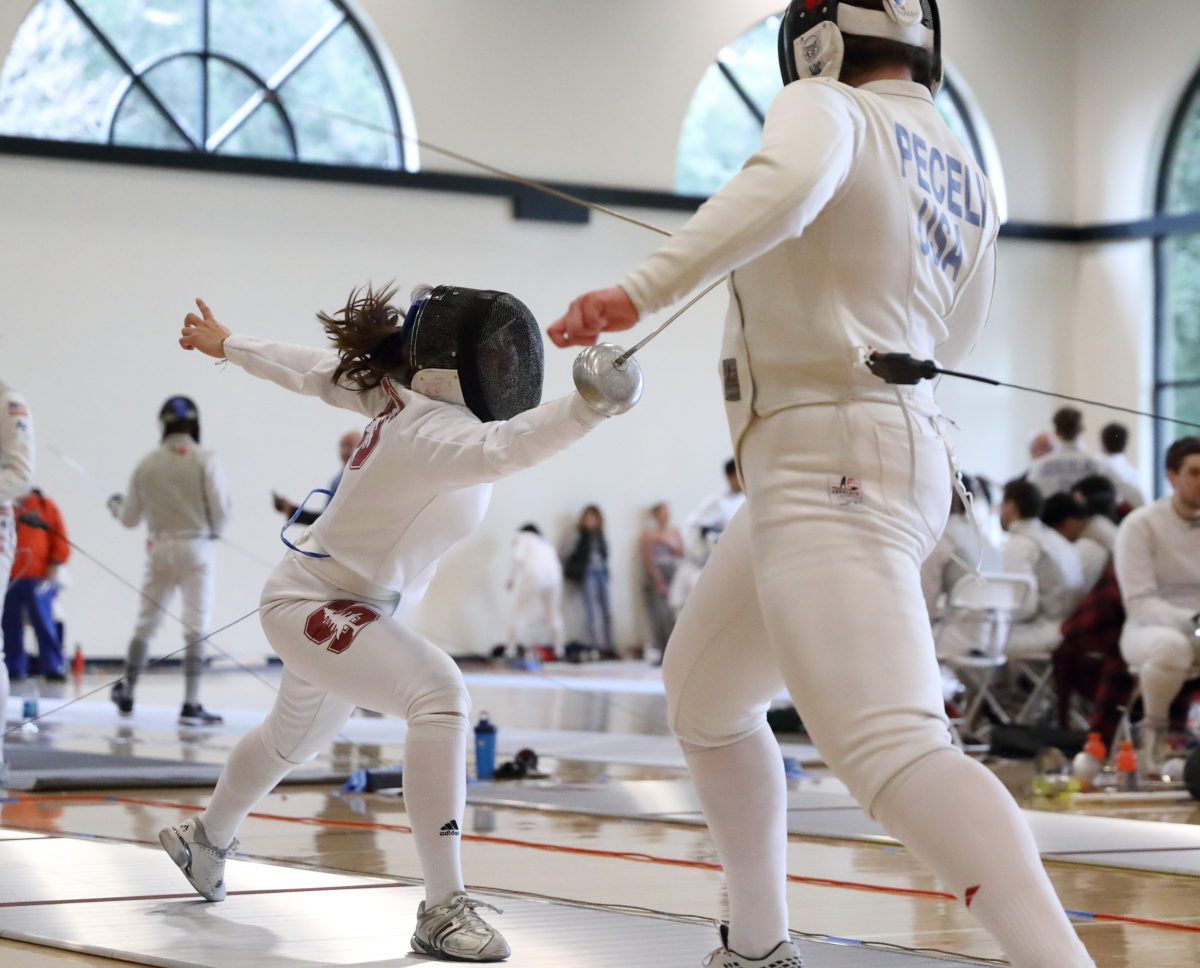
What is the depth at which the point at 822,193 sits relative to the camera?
1613 millimetres

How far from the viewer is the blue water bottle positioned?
500cm

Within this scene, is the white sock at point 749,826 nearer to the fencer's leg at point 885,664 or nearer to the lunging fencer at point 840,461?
the lunging fencer at point 840,461

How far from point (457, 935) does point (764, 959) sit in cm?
48

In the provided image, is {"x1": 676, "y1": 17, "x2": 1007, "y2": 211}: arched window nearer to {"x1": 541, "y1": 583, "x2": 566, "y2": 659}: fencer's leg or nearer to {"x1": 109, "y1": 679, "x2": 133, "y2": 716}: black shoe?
{"x1": 541, "y1": 583, "x2": 566, "y2": 659}: fencer's leg

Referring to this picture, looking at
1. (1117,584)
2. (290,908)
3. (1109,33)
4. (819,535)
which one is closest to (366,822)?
(290,908)

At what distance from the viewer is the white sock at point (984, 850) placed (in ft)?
4.93

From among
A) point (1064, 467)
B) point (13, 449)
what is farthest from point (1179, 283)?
point (13, 449)

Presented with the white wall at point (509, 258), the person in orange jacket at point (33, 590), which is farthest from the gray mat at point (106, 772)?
the white wall at point (509, 258)

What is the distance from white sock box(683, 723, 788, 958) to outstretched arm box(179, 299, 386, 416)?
933mm

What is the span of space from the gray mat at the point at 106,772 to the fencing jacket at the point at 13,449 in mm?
786

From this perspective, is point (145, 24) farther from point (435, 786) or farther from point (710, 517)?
point (435, 786)

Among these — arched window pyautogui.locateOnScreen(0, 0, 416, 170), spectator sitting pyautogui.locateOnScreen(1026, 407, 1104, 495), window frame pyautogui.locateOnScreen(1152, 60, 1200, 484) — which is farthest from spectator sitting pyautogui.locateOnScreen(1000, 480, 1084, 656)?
window frame pyautogui.locateOnScreen(1152, 60, 1200, 484)

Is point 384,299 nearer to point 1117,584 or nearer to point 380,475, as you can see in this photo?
point 380,475

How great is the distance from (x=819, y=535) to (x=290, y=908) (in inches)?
56.0
